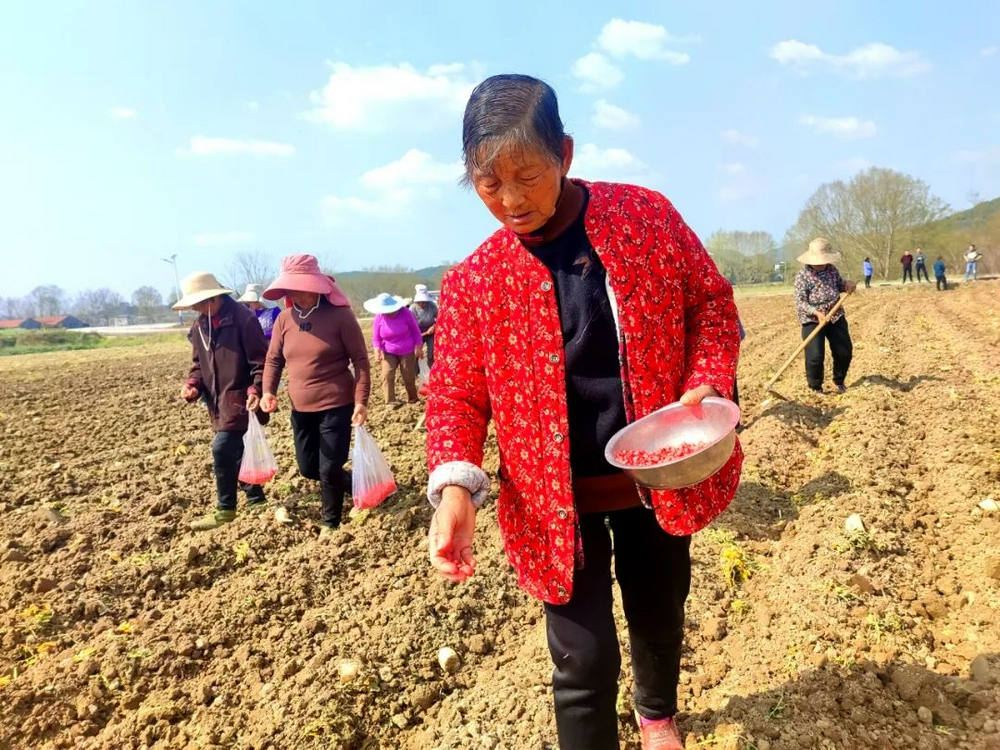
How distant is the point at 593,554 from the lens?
1.76 meters

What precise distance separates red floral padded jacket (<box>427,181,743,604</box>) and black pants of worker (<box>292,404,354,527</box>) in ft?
9.80

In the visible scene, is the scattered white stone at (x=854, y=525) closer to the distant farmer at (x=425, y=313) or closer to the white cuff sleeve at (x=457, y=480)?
the white cuff sleeve at (x=457, y=480)

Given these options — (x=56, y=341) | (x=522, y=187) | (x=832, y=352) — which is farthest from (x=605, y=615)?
(x=56, y=341)

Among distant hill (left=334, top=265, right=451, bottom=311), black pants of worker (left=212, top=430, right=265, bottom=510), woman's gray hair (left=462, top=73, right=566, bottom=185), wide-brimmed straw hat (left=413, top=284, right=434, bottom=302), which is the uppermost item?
distant hill (left=334, top=265, right=451, bottom=311)

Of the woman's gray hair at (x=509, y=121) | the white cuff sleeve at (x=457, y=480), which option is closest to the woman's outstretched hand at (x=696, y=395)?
the white cuff sleeve at (x=457, y=480)

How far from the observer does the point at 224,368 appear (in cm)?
482

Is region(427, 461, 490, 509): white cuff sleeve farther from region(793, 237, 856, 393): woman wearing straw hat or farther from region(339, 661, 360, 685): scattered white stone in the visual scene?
region(793, 237, 856, 393): woman wearing straw hat

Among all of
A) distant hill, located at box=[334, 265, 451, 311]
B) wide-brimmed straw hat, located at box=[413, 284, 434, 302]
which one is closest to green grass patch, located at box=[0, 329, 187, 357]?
distant hill, located at box=[334, 265, 451, 311]

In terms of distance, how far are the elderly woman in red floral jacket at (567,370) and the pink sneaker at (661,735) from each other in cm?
36

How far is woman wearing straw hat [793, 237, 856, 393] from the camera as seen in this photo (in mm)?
7211

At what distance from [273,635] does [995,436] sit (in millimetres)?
5013

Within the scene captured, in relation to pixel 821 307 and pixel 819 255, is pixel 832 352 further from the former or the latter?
pixel 819 255

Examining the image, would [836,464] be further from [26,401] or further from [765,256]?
[765,256]

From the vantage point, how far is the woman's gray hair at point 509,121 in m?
1.49
